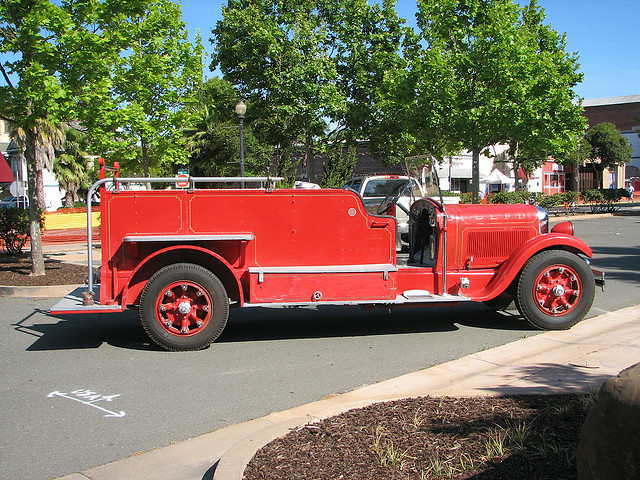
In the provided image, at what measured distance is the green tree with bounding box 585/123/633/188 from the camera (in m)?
61.7

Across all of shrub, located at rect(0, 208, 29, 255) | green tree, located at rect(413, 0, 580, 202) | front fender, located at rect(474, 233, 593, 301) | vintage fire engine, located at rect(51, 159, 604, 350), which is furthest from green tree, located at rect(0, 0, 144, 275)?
green tree, located at rect(413, 0, 580, 202)

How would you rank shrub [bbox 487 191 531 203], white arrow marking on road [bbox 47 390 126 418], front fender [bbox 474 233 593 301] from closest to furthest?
white arrow marking on road [bbox 47 390 126 418] < front fender [bbox 474 233 593 301] < shrub [bbox 487 191 531 203]

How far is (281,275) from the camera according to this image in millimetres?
7062

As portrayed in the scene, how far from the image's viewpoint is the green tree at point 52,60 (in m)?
10.8

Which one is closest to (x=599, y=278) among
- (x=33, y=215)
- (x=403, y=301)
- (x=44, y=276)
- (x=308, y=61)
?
(x=403, y=301)

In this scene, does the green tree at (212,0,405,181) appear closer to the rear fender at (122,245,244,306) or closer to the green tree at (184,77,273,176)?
the green tree at (184,77,273,176)

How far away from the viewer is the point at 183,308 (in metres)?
6.84

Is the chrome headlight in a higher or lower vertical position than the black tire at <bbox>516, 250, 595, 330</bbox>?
higher

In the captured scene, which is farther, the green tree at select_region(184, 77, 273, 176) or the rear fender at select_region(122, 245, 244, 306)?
the green tree at select_region(184, 77, 273, 176)

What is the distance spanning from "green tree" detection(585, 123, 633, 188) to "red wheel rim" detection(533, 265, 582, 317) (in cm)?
6087

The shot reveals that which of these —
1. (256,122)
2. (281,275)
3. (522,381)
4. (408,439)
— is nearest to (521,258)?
(522,381)

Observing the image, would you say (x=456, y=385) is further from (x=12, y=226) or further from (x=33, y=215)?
(x=12, y=226)

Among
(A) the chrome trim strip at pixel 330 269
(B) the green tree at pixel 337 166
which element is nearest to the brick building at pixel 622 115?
(B) the green tree at pixel 337 166

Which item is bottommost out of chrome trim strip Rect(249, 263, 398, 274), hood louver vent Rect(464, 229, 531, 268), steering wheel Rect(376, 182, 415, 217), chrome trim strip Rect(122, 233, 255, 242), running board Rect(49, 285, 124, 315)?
running board Rect(49, 285, 124, 315)
